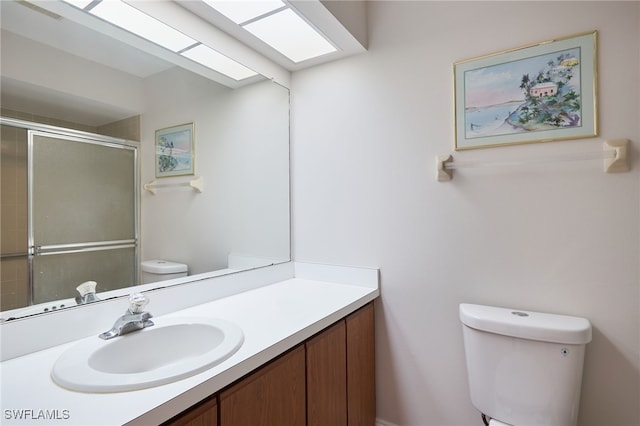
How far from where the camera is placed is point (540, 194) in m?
1.29

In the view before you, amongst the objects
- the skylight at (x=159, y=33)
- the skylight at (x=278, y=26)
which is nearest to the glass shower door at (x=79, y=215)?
the skylight at (x=159, y=33)

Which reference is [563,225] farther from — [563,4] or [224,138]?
[224,138]

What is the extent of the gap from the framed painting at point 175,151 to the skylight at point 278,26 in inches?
21.7

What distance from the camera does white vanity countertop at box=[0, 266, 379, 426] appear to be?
65 centimetres

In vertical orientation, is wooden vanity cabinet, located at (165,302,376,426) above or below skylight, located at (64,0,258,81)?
below

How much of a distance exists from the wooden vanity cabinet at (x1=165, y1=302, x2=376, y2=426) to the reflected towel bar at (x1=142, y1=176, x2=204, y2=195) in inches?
34.4

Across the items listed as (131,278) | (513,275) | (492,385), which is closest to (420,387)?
(492,385)

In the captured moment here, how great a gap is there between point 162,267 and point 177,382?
690 mm

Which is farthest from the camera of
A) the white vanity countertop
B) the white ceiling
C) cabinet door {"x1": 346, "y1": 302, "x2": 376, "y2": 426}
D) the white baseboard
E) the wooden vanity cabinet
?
the white baseboard

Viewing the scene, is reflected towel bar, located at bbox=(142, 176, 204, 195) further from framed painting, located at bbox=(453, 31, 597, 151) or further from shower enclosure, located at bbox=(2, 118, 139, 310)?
framed painting, located at bbox=(453, 31, 597, 151)

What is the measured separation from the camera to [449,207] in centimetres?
147

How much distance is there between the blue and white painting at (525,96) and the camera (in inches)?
48.2

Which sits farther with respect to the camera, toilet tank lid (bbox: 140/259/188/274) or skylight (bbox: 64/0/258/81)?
toilet tank lid (bbox: 140/259/188/274)

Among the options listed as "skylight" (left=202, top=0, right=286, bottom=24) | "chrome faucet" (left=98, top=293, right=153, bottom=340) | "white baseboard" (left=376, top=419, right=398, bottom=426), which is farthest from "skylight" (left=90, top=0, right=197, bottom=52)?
"white baseboard" (left=376, top=419, right=398, bottom=426)
